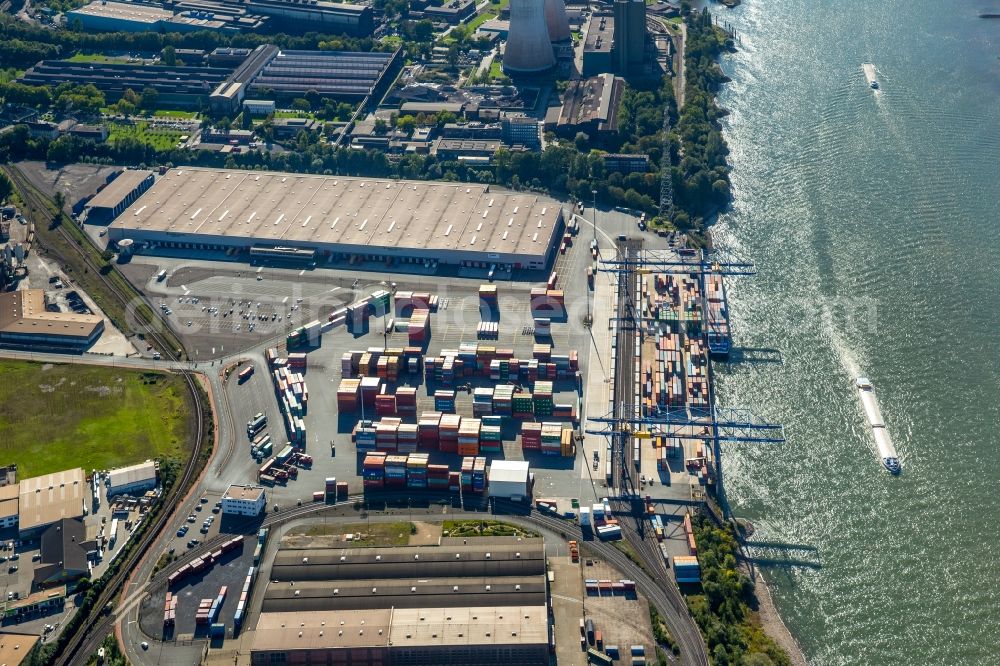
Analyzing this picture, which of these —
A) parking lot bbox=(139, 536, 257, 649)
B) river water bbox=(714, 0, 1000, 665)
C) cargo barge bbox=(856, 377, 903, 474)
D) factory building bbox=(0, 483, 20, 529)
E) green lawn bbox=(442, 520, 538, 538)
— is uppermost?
factory building bbox=(0, 483, 20, 529)

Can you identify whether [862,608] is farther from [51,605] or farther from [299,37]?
[299,37]

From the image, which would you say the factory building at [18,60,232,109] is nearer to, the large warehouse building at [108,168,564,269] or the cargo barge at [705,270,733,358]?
the large warehouse building at [108,168,564,269]

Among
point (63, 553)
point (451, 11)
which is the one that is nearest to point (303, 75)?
point (451, 11)

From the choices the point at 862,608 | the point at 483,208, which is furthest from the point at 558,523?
the point at 483,208

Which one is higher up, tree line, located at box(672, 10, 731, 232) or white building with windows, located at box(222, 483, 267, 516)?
white building with windows, located at box(222, 483, 267, 516)

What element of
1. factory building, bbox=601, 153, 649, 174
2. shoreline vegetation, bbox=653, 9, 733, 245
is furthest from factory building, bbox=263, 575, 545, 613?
factory building, bbox=601, 153, 649, 174

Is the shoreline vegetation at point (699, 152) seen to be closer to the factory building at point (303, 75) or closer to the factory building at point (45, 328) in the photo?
the factory building at point (303, 75)
